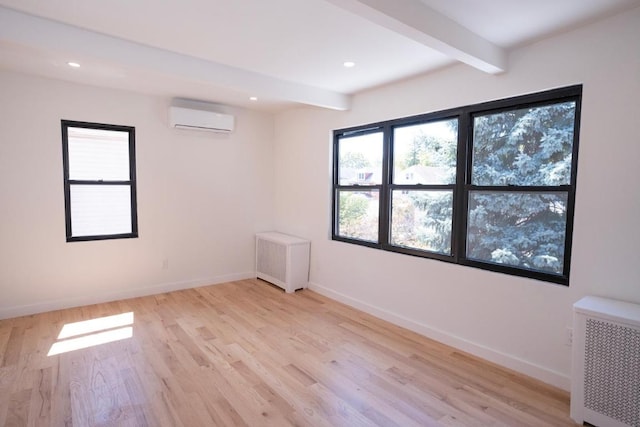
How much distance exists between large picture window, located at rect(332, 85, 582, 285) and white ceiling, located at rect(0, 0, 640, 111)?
491mm

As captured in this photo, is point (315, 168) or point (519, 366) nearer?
point (519, 366)

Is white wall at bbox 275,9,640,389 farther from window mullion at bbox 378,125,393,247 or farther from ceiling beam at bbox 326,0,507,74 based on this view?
ceiling beam at bbox 326,0,507,74

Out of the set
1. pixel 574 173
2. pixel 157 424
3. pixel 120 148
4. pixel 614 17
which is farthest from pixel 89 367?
pixel 614 17

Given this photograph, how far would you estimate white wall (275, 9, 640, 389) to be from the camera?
7.09ft

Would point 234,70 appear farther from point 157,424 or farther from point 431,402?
point 431,402

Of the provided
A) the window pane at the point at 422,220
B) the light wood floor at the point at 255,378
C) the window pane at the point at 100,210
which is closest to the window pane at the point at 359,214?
the window pane at the point at 422,220

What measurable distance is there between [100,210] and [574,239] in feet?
15.4

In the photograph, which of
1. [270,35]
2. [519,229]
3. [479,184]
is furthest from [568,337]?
[270,35]

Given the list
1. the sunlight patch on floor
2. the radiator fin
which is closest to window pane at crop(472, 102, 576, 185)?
the radiator fin

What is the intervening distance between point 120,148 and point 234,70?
194 centimetres

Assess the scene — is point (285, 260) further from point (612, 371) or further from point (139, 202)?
point (612, 371)

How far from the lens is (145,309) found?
3.88 meters

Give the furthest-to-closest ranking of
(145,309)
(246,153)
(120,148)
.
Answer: (246,153) < (120,148) < (145,309)

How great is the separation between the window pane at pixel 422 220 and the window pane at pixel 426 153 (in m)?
0.15
